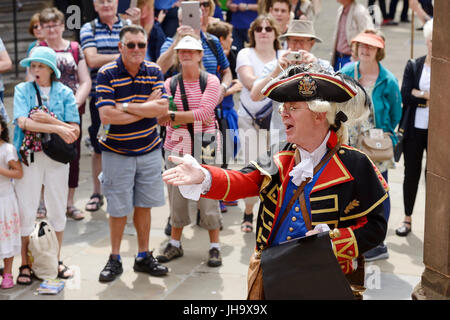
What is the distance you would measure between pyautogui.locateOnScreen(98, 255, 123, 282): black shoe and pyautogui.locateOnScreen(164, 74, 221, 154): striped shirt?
1106 mm

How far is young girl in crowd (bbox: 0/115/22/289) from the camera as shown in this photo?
594 cm

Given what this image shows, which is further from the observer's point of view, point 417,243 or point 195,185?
point 417,243

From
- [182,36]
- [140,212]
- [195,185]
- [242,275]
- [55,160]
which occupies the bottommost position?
[242,275]

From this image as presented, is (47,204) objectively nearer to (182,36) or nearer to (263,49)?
(182,36)

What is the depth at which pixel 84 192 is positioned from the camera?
8430mm

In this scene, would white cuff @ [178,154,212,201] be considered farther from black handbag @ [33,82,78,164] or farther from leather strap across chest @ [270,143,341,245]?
black handbag @ [33,82,78,164]

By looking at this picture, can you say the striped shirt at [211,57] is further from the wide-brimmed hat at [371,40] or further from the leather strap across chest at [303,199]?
the leather strap across chest at [303,199]

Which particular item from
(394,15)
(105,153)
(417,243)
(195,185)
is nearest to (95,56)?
(105,153)

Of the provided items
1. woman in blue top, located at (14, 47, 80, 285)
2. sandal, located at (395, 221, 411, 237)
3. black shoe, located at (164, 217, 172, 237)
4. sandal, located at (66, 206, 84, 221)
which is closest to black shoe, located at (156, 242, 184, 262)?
black shoe, located at (164, 217, 172, 237)

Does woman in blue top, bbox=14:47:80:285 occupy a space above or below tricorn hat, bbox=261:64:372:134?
below

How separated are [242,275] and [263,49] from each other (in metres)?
2.37

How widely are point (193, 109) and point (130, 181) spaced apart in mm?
869

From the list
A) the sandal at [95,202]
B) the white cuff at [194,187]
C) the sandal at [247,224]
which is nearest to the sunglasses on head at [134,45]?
the sandal at [247,224]

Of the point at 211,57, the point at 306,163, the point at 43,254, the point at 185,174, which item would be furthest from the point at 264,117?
the point at 185,174
